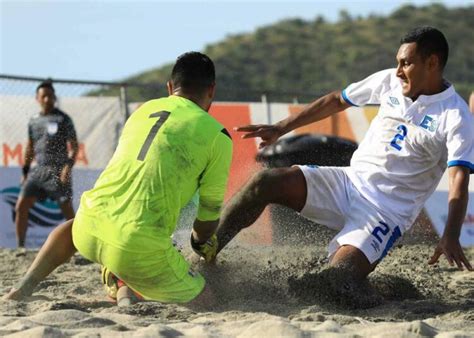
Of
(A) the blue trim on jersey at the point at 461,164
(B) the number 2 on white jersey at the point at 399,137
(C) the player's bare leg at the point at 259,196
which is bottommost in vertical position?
(C) the player's bare leg at the point at 259,196

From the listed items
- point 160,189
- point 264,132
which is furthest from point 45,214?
point 160,189

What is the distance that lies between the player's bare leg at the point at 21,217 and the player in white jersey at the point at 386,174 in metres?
5.32

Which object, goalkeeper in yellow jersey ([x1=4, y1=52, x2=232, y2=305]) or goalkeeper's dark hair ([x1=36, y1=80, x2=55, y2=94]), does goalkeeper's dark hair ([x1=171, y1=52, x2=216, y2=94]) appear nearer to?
goalkeeper in yellow jersey ([x1=4, y1=52, x2=232, y2=305])

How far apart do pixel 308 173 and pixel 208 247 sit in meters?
0.93

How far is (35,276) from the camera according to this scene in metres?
6.63

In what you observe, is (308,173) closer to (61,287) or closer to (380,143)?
(380,143)

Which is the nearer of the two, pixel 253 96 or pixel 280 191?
pixel 280 191

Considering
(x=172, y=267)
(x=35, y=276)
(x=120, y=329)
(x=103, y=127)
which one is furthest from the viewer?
(x=103, y=127)

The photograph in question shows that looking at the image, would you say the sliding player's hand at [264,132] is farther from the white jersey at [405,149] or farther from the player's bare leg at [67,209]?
the player's bare leg at [67,209]

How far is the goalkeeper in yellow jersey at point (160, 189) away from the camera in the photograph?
605 cm

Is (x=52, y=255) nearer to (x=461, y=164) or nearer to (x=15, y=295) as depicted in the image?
(x=15, y=295)

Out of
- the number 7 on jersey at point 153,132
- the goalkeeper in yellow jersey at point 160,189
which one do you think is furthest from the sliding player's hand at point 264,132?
the number 7 on jersey at point 153,132

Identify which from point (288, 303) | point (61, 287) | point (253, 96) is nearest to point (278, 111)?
point (253, 96)

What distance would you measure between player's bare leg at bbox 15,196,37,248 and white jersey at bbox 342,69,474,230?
5.68m
